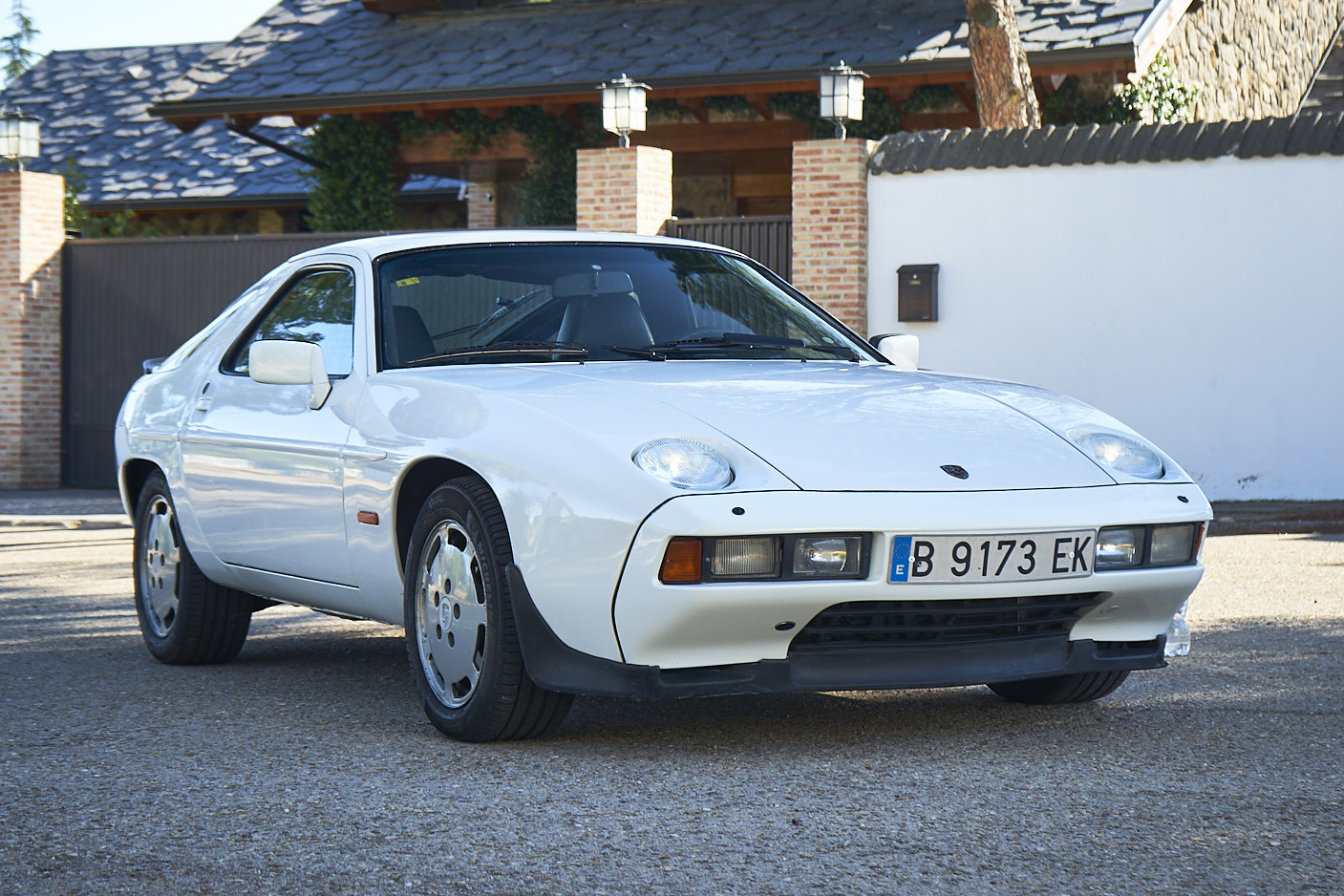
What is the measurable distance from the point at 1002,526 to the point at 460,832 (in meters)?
1.52

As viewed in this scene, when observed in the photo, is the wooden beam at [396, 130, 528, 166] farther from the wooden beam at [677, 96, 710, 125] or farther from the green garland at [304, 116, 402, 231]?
the wooden beam at [677, 96, 710, 125]

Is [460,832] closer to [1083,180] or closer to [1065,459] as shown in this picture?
[1065,459]

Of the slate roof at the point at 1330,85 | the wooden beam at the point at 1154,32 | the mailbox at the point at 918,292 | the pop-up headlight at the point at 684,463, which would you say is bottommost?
the pop-up headlight at the point at 684,463

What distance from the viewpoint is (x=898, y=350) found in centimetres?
597

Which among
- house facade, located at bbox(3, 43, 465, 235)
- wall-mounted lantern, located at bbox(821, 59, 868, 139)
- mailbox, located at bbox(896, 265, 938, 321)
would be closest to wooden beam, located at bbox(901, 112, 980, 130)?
wall-mounted lantern, located at bbox(821, 59, 868, 139)

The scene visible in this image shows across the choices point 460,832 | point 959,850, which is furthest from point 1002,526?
point 460,832

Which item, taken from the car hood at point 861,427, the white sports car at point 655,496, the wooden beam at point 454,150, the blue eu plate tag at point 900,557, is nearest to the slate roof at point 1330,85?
the wooden beam at point 454,150

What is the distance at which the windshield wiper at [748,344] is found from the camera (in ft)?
17.6

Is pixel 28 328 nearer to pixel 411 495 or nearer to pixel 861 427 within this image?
pixel 411 495

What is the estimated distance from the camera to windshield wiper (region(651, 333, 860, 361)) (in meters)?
5.36

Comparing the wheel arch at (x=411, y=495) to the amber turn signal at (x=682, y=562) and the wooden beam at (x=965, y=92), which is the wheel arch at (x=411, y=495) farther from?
the wooden beam at (x=965, y=92)

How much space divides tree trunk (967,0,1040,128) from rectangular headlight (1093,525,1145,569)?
1095 centimetres

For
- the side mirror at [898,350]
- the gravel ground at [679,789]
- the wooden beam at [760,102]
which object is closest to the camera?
the gravel ground at [679,789]

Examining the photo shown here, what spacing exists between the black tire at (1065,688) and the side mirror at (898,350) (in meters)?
1.18
